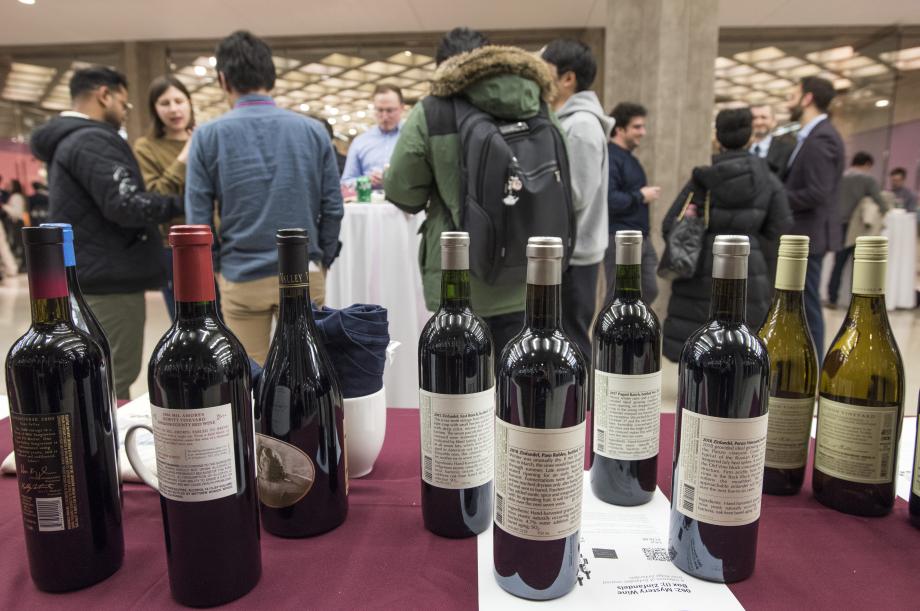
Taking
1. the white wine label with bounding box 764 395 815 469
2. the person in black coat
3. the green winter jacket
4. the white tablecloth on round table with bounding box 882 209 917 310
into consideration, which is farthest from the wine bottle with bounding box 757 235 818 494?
the white tablecloth on round table with bounding box 882 209 917 310

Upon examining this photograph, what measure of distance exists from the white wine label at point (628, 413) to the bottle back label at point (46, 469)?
1.86 feet

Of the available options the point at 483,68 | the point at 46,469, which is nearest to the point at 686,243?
the point at 483,68

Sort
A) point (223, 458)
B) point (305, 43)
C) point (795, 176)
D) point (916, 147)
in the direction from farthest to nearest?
1. point (916, 147)
2. point (305, 43)
3. point (795, 176)
4. point (223, 458)

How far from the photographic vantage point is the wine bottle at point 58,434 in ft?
1.72

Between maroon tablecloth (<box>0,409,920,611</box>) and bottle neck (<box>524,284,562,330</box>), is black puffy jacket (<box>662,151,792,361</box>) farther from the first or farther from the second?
bottle neck (<box>524,284,562,330</box>)

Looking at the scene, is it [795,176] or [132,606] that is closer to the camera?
[132,606]

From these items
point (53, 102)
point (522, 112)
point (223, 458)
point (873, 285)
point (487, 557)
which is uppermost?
point (53, 102)

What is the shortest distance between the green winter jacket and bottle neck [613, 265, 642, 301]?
986mm

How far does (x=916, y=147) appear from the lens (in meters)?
7.67

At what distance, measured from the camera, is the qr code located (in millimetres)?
624

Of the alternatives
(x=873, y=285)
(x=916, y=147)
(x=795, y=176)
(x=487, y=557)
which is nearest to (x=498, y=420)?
(x=487, y=557)

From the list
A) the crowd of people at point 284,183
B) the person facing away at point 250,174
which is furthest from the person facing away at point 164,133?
the person facing away at point 250,174

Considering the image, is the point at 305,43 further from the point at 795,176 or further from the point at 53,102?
the point at 795,176

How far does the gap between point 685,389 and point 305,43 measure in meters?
7.14
